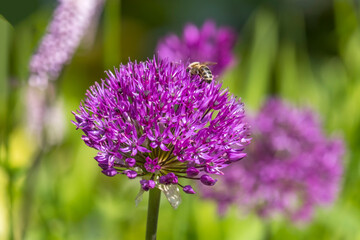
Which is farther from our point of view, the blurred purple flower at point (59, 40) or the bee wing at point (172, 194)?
the blurred purple flower at point (59, 40)

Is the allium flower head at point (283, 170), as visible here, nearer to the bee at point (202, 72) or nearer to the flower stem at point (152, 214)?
the bee at point (202, 72)

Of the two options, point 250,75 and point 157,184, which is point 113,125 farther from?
point 250,75

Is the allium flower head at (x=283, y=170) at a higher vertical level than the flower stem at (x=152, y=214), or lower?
higher

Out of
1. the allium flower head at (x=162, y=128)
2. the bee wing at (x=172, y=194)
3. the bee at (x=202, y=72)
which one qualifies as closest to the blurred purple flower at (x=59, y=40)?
the bee at (x=202, y=72)

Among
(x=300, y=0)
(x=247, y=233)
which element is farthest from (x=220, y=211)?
(x=300, y=0)

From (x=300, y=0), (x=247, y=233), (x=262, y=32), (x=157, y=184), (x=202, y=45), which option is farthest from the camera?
(x=300, y=0)

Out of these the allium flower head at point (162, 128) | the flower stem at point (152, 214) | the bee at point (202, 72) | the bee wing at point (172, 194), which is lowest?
the flower stem at point (152, 214)

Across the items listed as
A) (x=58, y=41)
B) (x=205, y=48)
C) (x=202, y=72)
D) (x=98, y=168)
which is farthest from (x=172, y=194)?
(x=98, y=168)
